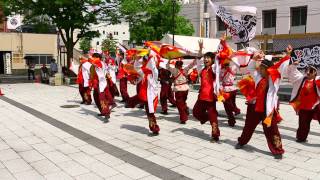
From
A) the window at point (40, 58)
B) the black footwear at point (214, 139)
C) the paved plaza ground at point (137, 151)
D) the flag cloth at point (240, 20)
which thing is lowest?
the paved plaza ground at point (137, 151)

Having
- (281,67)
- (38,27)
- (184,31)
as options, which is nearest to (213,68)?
(281,67)

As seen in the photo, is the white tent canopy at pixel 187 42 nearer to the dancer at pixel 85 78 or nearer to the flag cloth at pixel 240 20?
the dancer at pixel 85 78

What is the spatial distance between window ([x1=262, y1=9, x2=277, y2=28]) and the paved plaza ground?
23.3 metres

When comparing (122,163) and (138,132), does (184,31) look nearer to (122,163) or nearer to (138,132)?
(138,132)

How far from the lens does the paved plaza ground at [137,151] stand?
5.19m

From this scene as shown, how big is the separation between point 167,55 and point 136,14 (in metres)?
15.4

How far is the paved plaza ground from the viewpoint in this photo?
519 cm

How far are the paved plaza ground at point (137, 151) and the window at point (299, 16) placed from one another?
2222 centimetres

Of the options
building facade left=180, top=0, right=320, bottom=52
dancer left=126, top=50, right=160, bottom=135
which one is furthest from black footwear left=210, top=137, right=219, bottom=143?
building facade left=180, top=0, right=320, bottom=52

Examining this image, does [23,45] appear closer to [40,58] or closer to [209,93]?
[40,58]

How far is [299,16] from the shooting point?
29672 millimetres

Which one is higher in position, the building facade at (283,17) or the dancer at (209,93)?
the building facade at (283,17)

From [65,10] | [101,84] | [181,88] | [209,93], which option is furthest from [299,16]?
[209,93]

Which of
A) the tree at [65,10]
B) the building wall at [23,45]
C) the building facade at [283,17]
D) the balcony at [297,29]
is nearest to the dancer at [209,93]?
the tree at [65,10]
